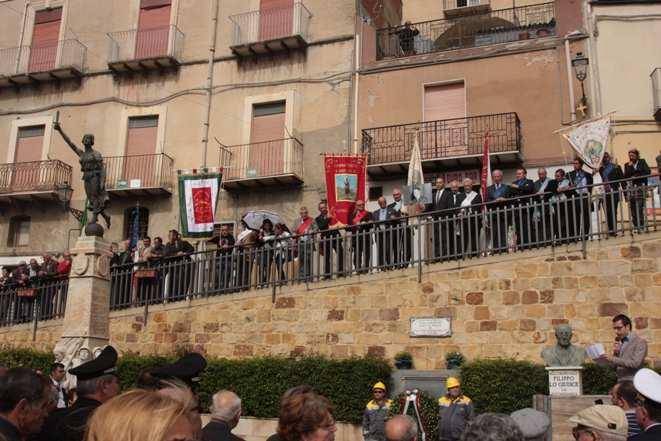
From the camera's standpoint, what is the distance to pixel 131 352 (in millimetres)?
14281

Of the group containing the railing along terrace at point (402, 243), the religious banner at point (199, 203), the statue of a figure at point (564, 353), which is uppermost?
the religious banner at point (199, 203)

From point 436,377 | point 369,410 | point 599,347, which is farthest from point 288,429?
point 436,377

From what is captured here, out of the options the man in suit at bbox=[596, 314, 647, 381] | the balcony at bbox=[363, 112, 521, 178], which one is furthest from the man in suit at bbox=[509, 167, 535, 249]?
the man in suit at bbox=[596, 314, 647, 381]

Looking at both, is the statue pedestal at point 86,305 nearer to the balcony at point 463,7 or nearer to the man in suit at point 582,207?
the man in suit at point 582,207

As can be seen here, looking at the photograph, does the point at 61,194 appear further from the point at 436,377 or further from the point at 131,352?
the point at 436,377

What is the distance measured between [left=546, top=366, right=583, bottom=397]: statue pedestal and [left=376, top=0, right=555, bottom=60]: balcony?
11.6 m

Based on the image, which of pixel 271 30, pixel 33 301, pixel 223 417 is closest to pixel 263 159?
pixel 271 30

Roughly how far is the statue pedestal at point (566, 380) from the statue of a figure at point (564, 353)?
1.28ft

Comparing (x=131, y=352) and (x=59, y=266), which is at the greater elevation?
(x=59, y=266)

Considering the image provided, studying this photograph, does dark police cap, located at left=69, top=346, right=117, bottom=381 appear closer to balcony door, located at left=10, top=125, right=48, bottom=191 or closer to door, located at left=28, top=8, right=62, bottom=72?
balcony door, located at left=10, top=125, right=48, bottom=191

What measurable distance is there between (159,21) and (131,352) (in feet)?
38.3

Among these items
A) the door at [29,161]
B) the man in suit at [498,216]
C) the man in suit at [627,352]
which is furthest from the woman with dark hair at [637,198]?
the door at [29,161]

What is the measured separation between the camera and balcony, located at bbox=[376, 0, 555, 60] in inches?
723

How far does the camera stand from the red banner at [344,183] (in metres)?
14.4
